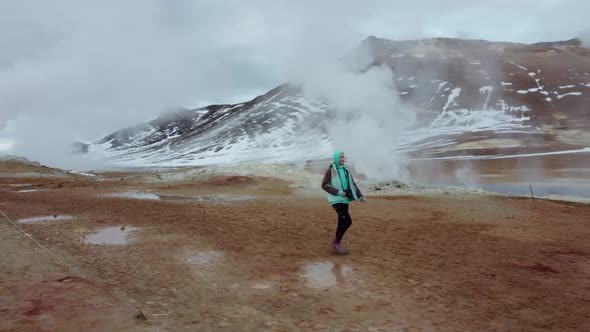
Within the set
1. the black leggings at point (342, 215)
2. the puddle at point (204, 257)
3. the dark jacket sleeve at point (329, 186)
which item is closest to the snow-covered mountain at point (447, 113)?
the black leggings at point (342, 215)

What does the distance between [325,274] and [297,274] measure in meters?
0.47

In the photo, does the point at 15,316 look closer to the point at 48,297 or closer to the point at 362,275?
the point at 48,297

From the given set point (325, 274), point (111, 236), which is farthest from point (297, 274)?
point (111, 236)

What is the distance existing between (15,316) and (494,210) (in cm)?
1478

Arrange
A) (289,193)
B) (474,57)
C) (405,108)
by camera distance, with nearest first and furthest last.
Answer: (289,193) < (405,108) < (474,57)

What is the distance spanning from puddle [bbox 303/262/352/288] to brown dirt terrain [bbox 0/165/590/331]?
0.03m

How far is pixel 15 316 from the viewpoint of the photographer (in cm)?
494

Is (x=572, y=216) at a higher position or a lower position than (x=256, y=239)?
lower

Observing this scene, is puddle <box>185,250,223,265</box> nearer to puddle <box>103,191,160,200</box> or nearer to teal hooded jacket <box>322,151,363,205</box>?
teal hooded jacket <box>322,151,363,205</box>

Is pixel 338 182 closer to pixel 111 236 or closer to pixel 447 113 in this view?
pixel 111 236

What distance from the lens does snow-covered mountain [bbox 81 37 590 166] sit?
7856cm

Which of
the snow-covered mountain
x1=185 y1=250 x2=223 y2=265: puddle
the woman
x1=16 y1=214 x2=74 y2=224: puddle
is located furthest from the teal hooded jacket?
the snow-covered mountain

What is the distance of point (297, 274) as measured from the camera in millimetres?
7434

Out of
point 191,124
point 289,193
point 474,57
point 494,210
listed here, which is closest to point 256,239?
point 494,210
